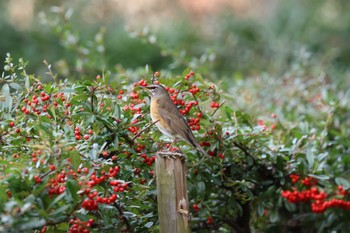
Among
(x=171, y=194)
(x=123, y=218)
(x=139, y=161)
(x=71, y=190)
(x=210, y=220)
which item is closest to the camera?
(x=71, y=190)

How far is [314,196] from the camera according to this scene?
4.55 metres

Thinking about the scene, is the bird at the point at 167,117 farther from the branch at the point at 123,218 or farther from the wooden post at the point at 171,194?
the branch at the point at 123,218

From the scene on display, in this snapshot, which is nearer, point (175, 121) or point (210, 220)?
point (175, 121)

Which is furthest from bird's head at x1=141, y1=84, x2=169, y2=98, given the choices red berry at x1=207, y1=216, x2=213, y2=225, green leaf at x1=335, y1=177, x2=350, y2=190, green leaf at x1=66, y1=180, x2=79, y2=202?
green leaf at x1=335, y1=177, x2=350, y2=190

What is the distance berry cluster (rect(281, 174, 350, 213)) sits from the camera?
4.47 m

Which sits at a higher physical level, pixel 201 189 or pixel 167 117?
pixel 167 117

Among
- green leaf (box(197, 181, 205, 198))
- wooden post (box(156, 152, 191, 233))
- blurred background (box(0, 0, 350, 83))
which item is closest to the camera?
wooden post (box(156, 152, 191, 233))

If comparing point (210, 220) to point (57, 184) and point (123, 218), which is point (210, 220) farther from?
point (57, 184)

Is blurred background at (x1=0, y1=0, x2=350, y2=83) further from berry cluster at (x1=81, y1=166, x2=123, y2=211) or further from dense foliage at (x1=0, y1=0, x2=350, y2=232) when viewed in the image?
berry cluster at (x1=81, y1=166, x2=123, y2=211)

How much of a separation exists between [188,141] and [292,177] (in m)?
1.00

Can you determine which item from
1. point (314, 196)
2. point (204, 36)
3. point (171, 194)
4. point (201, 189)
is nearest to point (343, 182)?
point (314, 196)

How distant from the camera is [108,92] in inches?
161

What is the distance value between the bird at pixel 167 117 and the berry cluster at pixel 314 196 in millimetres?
883

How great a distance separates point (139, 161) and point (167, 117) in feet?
1.10
